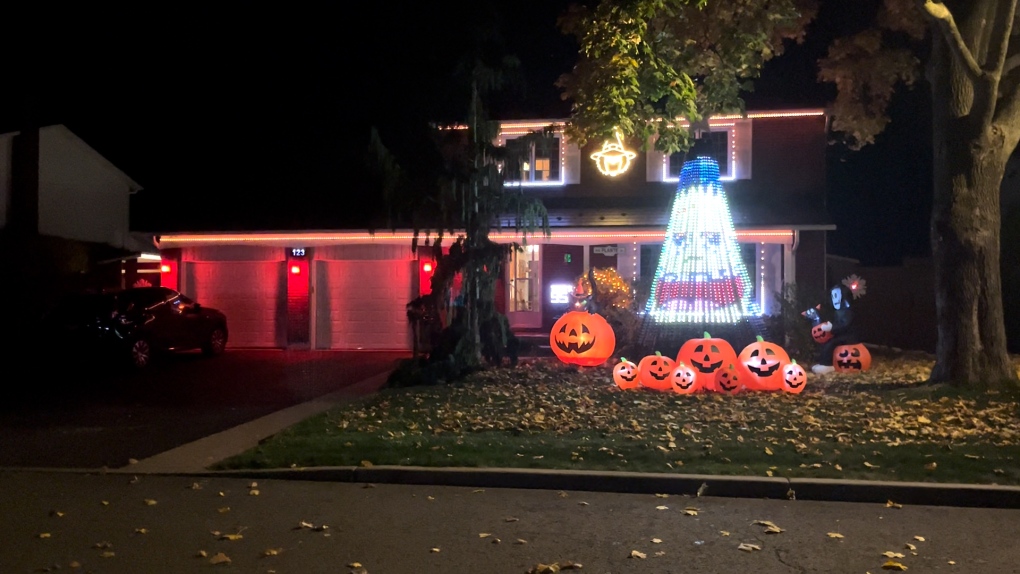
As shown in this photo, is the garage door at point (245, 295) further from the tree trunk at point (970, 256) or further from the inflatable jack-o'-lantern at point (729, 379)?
the tree trunk at point (970, 256)

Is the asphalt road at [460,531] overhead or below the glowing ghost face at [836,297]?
below

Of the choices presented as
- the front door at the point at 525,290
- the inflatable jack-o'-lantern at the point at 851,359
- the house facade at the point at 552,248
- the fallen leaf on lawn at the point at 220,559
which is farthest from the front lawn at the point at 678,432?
the front door at the point at 525,290

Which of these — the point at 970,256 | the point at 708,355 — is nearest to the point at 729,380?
the point at 708,355

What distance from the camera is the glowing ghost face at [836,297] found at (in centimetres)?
1373

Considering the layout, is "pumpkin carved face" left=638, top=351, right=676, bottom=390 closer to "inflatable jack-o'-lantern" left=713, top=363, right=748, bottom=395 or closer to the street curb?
"inflatable jack-o'-lantern" left=713, top=363, right=748, bottom=395

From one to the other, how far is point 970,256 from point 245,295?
14.5 m

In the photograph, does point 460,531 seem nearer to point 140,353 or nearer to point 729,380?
point 729,380

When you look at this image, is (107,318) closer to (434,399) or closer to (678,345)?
(434,399)

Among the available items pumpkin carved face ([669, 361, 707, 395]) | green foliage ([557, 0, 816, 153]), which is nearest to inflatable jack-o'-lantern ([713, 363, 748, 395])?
pumpkin carved face ([669, 361, 707, 395])

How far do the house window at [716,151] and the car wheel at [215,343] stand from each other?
966 centimetres

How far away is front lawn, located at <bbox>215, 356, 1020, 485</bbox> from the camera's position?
804cm

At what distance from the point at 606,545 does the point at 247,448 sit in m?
4.55

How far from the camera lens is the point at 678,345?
45.9ft

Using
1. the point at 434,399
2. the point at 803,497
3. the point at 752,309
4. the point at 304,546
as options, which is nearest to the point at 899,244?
the point at 752,309
